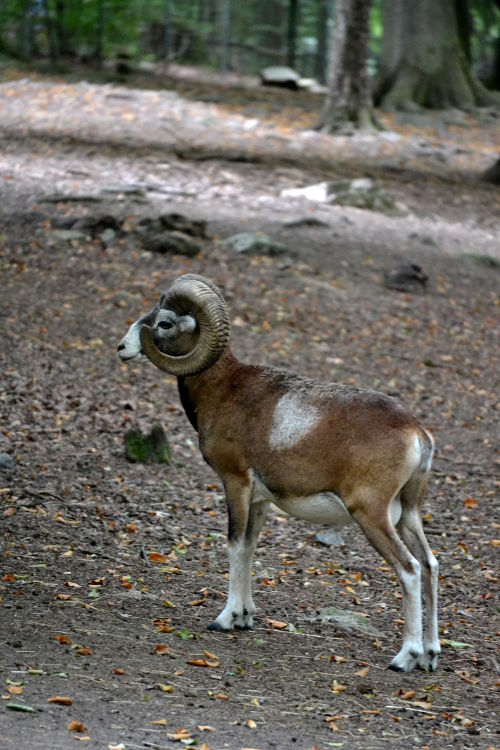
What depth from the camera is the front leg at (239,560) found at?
753cm

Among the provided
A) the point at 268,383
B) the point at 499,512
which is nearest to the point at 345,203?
the point at 499,512

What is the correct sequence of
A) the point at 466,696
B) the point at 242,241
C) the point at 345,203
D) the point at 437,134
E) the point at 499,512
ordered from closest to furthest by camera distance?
the point at 466,696 → the point at 499,512 → the point at 242,241 → the point at 345,203 → the point at 437,134

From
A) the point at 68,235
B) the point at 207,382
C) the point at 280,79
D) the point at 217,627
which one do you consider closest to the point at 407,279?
the point at 68,235

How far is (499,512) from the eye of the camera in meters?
10.7

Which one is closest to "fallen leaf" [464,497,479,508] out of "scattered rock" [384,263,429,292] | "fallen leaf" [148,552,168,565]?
"fallen leaf" [148,552,168,565]

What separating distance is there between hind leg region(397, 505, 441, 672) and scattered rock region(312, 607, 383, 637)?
0.61 meters

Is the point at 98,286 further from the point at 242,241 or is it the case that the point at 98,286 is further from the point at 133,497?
the point at 133,497

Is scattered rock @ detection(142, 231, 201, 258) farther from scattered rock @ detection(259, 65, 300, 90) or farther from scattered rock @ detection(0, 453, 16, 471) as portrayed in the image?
scattered rock @ detection(259, 65, 300, 90)

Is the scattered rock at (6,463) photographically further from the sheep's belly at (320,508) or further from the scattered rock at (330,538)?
the sheep's belly at (320,508)

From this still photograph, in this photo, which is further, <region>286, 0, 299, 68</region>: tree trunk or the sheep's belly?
<region>286, 0, 299, 68</region>: tree trunk

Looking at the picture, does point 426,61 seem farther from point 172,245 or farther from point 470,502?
point 470,502

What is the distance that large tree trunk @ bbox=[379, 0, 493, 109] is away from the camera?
28.5 meters

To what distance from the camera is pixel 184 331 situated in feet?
26.1

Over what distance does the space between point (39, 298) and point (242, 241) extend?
405cm
